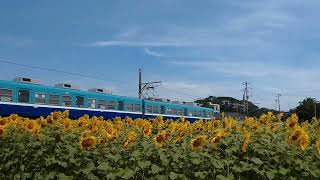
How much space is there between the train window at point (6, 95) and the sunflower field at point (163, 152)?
15.7 meters

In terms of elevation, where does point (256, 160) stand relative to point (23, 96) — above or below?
below

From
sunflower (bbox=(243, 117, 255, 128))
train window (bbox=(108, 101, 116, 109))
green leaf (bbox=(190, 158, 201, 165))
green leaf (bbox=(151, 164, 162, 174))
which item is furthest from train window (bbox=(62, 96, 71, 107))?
green leaf (bbox=(190, 158, 201, 165))

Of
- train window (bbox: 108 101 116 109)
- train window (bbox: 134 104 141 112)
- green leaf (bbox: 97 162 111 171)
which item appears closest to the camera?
green leaf (bbox: 97 162 111 171)

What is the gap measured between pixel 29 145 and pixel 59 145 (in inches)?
13.8

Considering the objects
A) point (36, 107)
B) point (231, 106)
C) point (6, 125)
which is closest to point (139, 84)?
point (36, 107)

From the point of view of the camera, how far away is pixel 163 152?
3961mm

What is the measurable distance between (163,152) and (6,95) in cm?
1796

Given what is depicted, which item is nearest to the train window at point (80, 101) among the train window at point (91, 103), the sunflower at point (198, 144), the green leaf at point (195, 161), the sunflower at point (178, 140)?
the train window at point (91, 103)

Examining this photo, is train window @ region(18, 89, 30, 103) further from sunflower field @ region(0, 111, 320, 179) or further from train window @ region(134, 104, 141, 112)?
sunflower field @ region(0, 111, 320, 179)

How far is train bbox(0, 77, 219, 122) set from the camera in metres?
20.8

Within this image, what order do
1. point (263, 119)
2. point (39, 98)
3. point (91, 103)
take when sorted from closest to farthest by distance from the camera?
point (263, 119), point (39, 98), point (91, 103)

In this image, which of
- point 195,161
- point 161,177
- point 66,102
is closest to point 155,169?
point 161,177

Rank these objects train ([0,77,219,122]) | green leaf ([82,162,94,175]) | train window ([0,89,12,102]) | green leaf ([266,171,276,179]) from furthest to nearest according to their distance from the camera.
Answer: train ([0,77,219,122])
train window ([0,89,12,102])
green leaf ([82,162,94,175])
green leaf ([266,171,276,179])

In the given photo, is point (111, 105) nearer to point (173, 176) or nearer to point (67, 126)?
point (67, 126)
